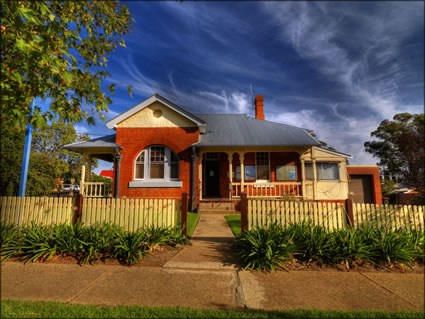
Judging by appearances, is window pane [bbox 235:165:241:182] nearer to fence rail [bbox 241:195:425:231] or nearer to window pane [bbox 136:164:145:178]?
window pane [bbox 136:164:145:178]

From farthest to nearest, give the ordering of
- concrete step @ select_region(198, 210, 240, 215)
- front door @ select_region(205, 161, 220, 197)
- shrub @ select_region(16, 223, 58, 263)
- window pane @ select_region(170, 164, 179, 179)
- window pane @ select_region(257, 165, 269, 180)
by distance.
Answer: front door @ select_region(205, 161, 220, 197), window pane @ select_region(257, 165, 269, 180), window pane @ select_region(170, 164, 179, 179), concrete step @ select_region(198, 210, 240, 215), shrub @ select_region(16, 223, 58, 263)

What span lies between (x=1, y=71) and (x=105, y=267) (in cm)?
434

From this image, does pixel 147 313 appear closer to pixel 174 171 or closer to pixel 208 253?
pixel 208 253

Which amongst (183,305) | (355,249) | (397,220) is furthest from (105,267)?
(397,220)

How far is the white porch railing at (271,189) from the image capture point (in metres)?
12.7

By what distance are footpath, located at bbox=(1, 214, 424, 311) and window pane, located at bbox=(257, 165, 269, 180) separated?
31.7 ft

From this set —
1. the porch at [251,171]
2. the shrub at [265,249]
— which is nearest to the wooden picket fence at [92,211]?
the shrub at [265,249]

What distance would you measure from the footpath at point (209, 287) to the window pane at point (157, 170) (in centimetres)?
822

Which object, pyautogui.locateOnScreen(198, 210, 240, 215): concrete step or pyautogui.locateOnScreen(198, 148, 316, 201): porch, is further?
pyautogui.locateOnScreen(198, 148, 316, 201): porch

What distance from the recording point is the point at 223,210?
11.5 metres

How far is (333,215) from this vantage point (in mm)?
5805

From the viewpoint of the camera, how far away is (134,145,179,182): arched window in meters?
12.6

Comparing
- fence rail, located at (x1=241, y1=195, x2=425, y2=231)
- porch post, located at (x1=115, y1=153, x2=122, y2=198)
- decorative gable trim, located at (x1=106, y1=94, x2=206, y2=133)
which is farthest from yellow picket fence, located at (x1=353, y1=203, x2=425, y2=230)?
porch post, located at (x1=115, y1=153, x2=122, y2=198)

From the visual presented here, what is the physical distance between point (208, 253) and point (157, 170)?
8209 mm
